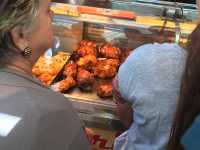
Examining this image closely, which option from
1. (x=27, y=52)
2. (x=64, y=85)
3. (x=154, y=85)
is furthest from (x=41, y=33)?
(x=64, y=85)

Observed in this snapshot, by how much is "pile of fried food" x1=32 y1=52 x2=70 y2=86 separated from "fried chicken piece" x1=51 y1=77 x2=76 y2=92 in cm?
10

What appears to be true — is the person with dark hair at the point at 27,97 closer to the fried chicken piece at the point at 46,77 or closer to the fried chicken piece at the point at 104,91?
the fried chicken piece at the point at 104,91

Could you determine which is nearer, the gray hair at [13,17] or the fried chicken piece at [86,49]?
the gray hair at [13,17]

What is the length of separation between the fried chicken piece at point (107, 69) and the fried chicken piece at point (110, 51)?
4 centimetres

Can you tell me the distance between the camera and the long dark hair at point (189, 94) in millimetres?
1164

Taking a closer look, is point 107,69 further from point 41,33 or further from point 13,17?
point 13,17

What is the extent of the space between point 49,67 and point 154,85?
3.23 ft

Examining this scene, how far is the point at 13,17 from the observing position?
135 centimetres

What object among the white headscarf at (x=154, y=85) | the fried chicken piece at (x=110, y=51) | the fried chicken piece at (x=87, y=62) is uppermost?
the white headscarf at (x=154, y=85)

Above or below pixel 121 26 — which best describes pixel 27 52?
above

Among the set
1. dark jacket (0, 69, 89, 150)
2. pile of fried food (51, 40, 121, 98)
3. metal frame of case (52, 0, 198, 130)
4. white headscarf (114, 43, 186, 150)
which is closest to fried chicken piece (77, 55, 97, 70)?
pile of fried food (51, 40, 121, 98)

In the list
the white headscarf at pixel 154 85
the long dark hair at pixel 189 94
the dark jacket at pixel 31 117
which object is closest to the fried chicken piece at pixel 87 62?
the white headscarf at pixel 154 85

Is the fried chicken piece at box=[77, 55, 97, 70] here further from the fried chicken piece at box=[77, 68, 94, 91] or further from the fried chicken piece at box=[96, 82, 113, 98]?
the fried chicken piece at box=[96, 82, 113, 98]

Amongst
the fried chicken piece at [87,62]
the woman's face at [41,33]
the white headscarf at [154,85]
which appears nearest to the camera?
→ the woman's face at [41,33]
